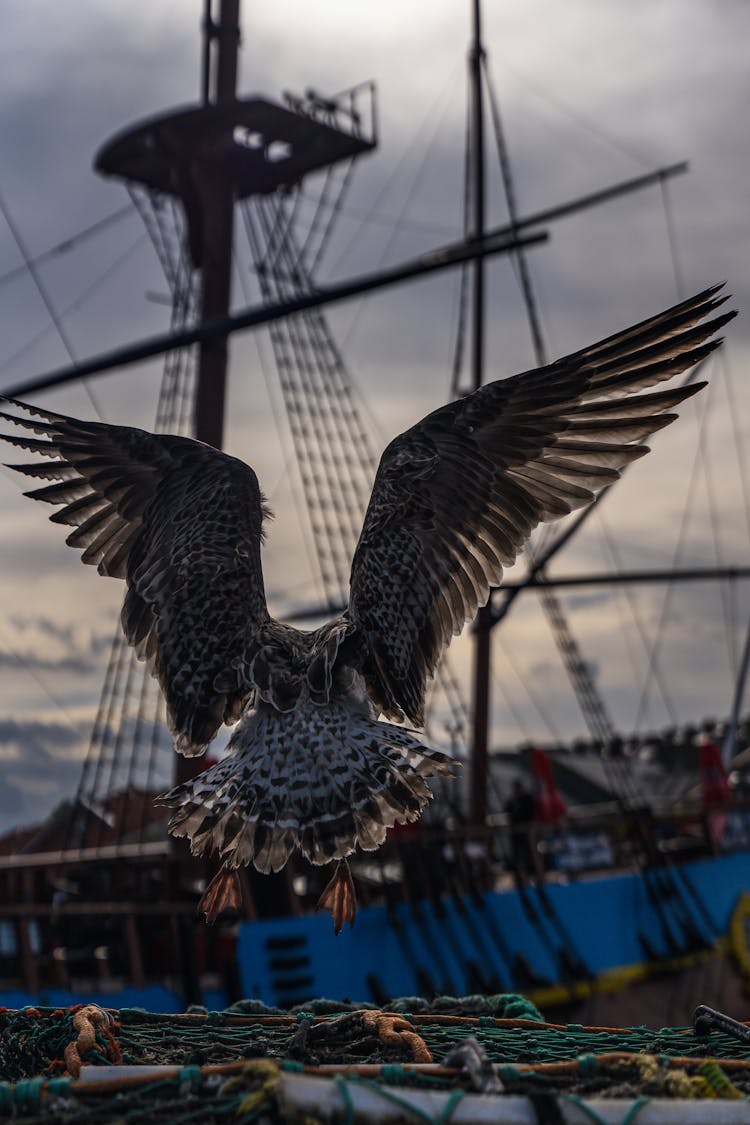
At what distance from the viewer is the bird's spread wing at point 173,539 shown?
612 centimetres

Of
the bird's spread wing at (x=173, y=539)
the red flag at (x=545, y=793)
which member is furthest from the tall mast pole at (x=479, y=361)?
the bird's spread wing at (x=173, y=539)

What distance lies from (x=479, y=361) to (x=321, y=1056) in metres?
18.4

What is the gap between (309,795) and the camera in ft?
17.6

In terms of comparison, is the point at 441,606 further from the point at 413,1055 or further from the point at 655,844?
the point at 655,844

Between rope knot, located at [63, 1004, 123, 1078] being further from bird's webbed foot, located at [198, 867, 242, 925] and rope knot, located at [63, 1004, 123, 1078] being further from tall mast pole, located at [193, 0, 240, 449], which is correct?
tall mast pole, located at [193, 0, 240, 449]

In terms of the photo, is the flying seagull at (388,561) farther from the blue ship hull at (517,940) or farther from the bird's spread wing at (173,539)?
the blue ship hull at (517,940)

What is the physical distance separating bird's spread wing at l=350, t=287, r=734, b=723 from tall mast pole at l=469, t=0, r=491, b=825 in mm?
14159

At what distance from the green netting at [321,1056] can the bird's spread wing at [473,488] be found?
1559mm

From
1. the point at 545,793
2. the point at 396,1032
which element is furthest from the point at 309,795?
the point at 545,793

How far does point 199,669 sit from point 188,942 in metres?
7.30

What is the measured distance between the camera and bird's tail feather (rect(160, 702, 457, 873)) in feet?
17.3

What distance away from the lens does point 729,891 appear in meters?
19.8

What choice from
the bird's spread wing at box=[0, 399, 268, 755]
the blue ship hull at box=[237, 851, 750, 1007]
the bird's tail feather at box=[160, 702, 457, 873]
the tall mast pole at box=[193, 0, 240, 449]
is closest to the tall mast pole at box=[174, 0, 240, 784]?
the tall mast pole at box=[193, 0, 240, 449]

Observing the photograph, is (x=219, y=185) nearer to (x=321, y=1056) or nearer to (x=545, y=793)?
(x=545, y=793)
